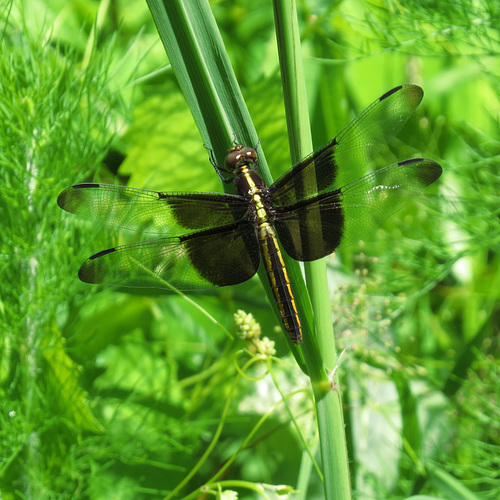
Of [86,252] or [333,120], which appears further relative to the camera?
[333,120]

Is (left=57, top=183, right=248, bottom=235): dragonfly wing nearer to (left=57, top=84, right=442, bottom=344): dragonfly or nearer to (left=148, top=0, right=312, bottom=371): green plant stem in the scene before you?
(left=57, top=84, right=442, bottom=344): dragonfly

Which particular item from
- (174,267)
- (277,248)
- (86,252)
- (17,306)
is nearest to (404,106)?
(277,248)

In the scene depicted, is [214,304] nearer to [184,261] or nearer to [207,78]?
[184,261]

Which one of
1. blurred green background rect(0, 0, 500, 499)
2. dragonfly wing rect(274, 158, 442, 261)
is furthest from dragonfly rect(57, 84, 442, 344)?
blurred green background rect(0, 0, 500, 499)

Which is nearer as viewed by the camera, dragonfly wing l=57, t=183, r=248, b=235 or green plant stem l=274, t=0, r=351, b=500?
green plant stem l=274, t=0, r=351, b=500

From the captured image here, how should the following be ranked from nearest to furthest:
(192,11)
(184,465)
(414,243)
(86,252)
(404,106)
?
1. (192,11)
2. (404,106)
3. (86,252)
4. (184,465)
5. (414,243)

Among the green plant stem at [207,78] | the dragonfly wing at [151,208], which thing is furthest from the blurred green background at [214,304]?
the green plant stem at [207,78]

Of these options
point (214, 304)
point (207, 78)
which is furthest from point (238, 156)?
point (214, 304)

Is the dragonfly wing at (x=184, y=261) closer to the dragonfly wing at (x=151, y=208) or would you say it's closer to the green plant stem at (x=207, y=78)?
the dragonfly wing at (x=151, y=208)

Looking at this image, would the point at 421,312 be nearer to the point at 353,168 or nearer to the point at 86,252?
the point at 353,168
